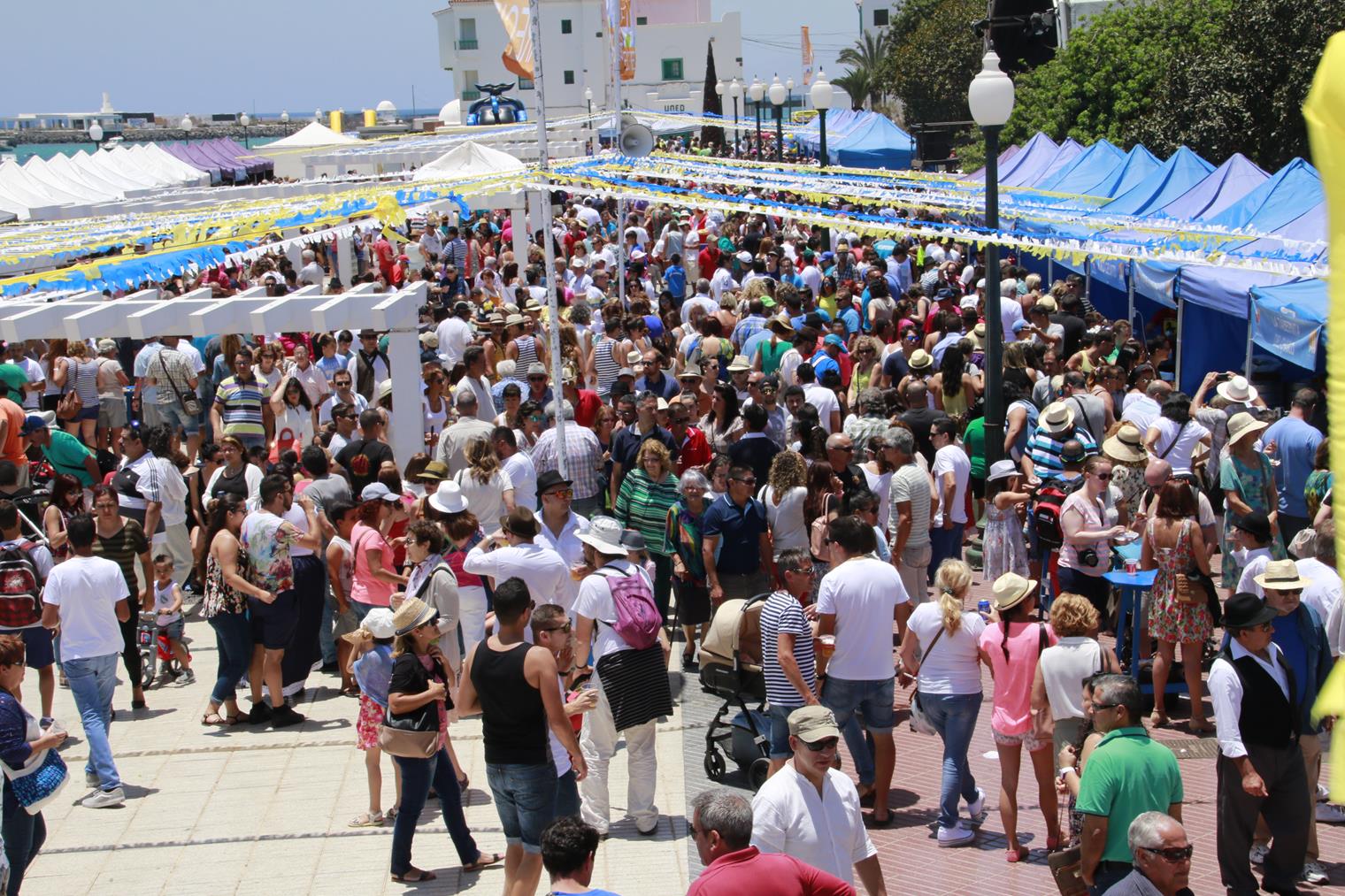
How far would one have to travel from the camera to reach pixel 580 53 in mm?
101688

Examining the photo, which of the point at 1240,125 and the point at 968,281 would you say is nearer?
the point at 968,281

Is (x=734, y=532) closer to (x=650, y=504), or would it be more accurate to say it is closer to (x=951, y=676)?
(x=650, y=504)

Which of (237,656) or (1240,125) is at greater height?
(1240,125)

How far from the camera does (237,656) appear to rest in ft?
28.6

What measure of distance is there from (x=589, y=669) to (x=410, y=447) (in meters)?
4.06

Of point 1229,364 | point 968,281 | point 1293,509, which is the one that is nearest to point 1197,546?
point 1293,509

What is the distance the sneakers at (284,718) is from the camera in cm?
885

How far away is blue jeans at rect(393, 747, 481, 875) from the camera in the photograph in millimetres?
6590

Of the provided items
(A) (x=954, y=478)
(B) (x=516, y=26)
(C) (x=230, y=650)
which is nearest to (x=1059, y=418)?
(A) (x=954, y=478)

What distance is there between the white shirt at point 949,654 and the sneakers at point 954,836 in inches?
27.9

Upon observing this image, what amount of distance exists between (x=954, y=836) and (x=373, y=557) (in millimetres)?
3882

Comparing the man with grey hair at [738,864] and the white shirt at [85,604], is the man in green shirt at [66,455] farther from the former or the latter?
the man with grey hair at [738,864]

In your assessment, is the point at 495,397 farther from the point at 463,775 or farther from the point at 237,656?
the point at 463,775

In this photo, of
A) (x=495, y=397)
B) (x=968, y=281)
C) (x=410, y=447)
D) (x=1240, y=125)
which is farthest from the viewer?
(x=1240, y=125)
